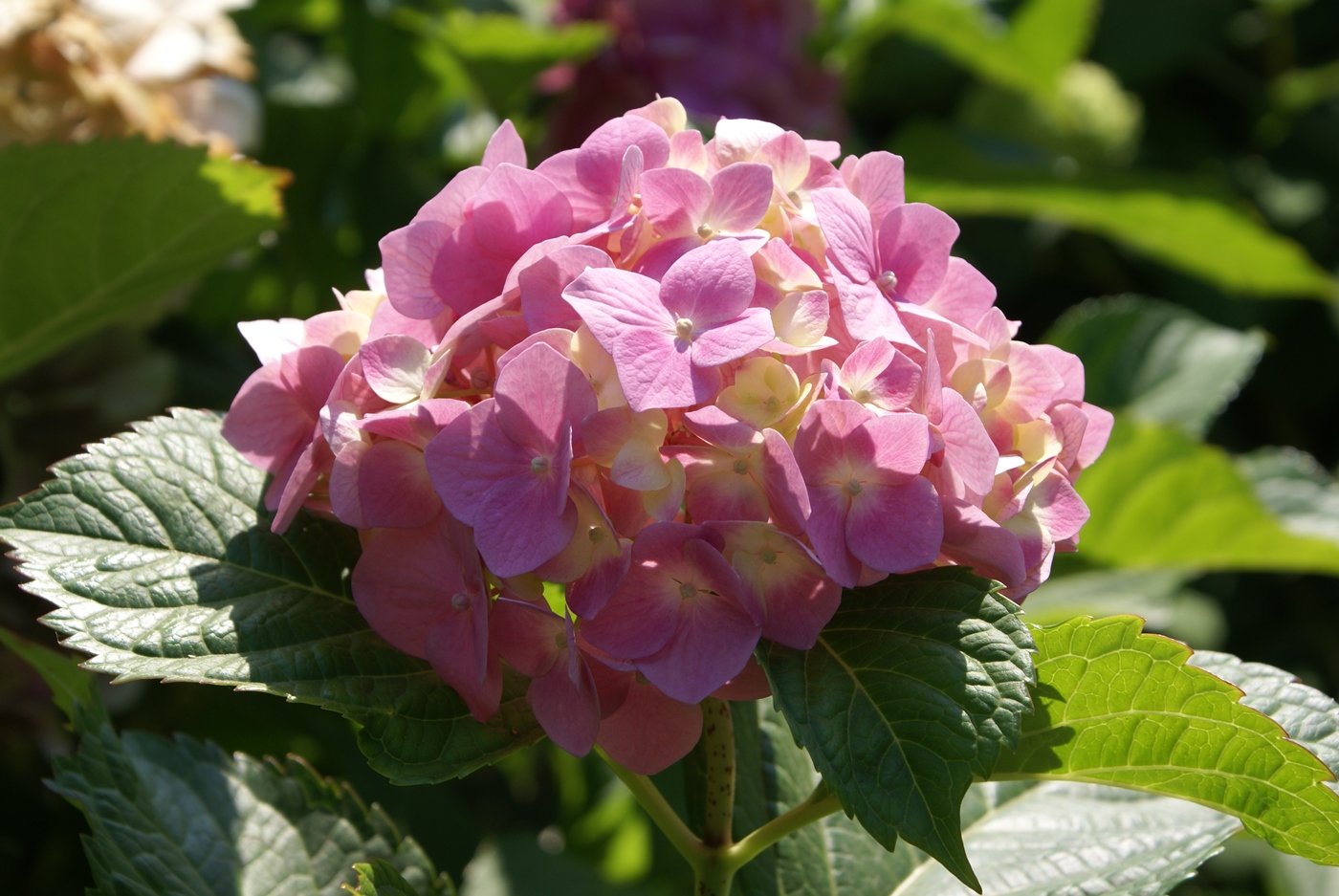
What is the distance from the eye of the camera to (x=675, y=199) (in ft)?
2.02

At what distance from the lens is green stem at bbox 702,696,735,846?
68 cm

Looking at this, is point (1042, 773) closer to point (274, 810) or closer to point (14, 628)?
point (274, 810)

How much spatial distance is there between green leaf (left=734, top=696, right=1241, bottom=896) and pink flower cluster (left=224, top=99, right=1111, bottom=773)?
0.21 meters

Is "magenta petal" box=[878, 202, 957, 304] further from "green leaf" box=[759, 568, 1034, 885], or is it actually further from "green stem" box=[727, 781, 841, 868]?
"green stem" box=[727, 781, 841, 868]

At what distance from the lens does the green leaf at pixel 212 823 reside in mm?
714

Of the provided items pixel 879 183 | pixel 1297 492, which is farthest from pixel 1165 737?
pixel 1297 492

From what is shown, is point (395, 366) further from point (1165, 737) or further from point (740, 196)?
point (1165, 737)

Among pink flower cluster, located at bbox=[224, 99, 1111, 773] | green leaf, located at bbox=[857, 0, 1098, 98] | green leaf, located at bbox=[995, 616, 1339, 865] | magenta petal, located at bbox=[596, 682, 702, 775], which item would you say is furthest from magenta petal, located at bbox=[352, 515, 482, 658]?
green leaf, located at bbox=[857, 0, 1098, 98]

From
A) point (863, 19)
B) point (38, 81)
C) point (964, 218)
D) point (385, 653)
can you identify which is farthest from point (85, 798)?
point (964, 218)

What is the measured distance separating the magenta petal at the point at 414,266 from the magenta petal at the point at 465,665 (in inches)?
6.8

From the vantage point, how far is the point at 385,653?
636mm

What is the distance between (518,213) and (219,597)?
0.89 ft

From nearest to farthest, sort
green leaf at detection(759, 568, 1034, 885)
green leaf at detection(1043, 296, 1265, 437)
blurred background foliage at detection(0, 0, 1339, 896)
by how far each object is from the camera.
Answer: green leaf at detection(759, 568, 1034, 885) < blurred background foliage at detection(0, 0, 1339, 896) < green leaf at detection(1043, 296, 1265, 437)

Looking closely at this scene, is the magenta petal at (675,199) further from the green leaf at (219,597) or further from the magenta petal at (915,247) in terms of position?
the green leaf at (219,597)
